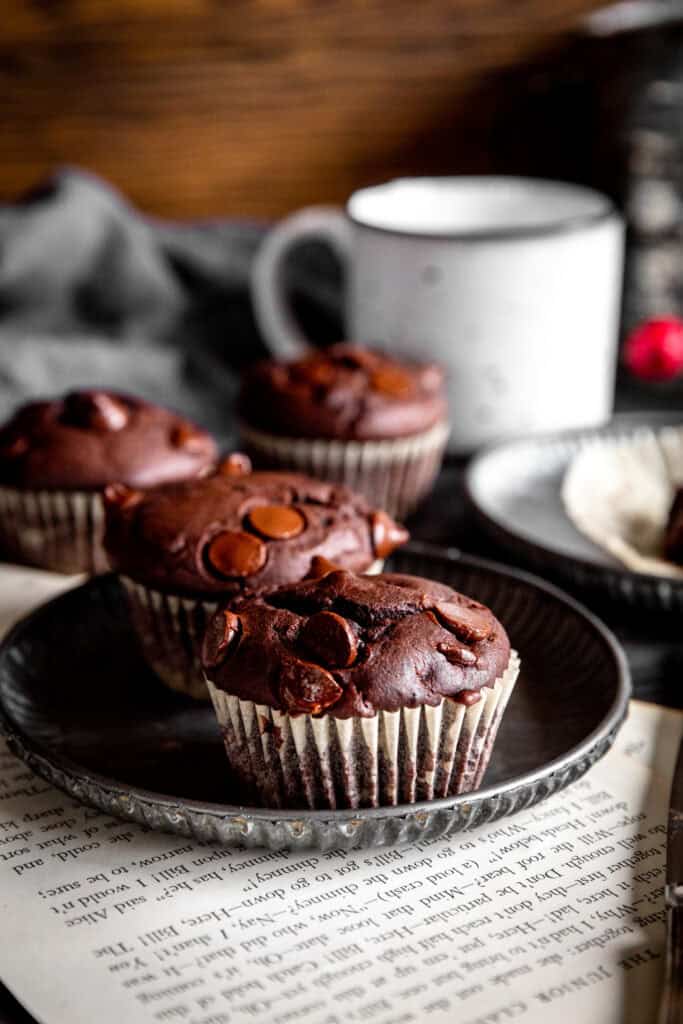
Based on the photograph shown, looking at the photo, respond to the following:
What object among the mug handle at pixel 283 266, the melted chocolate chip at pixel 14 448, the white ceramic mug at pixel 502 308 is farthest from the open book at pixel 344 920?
the mug handle at pixel 283 266

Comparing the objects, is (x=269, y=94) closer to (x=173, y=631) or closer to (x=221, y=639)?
(x=173, y=631)

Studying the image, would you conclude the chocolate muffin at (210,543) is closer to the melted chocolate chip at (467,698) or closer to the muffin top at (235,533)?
the muffin top at (235,533)

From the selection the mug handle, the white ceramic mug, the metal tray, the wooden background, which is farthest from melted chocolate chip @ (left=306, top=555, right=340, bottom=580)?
the wooden background

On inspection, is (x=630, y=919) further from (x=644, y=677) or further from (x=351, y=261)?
(x=351, y=261)

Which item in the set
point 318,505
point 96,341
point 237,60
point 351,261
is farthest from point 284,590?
point 237,60

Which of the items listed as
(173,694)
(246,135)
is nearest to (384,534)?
(173,694)
